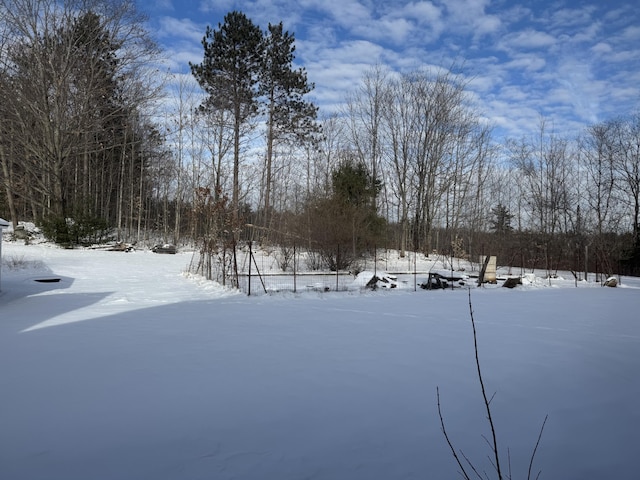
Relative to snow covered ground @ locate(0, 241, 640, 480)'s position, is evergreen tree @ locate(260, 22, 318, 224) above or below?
above

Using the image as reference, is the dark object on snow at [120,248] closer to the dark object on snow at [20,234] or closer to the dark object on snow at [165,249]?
the dark object on snow at [165,249]

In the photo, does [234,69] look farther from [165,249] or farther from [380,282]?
[380,282]

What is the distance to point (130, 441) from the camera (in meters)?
2.52

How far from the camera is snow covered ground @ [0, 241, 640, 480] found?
2.37 meters

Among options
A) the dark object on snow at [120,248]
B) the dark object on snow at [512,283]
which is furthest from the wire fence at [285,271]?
the dark object on snow at [120,248]

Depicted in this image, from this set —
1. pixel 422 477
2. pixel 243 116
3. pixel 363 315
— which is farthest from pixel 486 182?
pixel 422 477

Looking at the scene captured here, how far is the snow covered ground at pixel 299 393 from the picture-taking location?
2.37 meters

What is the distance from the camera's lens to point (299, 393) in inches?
132

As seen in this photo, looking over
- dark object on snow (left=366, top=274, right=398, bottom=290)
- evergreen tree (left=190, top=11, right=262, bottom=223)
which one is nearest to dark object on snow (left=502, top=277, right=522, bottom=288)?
dark object on snow (left=366, top=274, right=398, bottom=290)

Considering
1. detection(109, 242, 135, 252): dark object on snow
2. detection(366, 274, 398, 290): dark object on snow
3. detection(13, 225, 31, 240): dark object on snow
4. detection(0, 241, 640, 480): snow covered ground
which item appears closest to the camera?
detection(0, 241, 640, 480): snow covered ground

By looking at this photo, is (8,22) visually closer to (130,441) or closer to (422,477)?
(130,441)

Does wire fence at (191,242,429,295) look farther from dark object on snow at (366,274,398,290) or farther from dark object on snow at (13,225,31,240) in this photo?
dark object on snow at (13,225,31,240)

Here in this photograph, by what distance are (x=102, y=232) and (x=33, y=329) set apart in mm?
15555

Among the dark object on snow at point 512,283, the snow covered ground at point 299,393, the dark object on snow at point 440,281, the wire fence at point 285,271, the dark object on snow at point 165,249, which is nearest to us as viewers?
the snow covered ground at point 299,393
